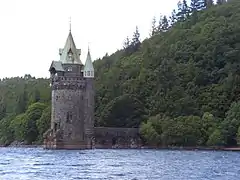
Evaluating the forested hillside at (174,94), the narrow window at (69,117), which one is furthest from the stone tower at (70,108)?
the forested hillside at (174,94)

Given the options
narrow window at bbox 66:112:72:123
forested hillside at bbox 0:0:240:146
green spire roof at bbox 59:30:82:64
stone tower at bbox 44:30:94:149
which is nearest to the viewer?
stone tower at bbox 44:30:94:149

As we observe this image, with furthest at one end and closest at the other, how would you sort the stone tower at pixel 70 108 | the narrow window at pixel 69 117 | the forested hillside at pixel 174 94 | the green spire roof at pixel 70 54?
1. the forested hillside at pixel 174 94
2. the green spire roof at pixel 70 54
3. the narrow window at pixel 69 117
4. the stone tower at pixel 70 108

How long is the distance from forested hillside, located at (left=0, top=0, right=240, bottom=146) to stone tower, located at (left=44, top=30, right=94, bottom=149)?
50.8 feet

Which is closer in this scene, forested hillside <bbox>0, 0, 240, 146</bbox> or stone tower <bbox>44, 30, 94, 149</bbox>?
stone tower <bbox>44, 30, 94, 149</bbox>

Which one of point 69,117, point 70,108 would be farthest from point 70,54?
point 69,117

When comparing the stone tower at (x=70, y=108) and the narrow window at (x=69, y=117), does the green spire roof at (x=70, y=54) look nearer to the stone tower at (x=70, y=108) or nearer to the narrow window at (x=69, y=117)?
the stone tower at (x=70, y=108)

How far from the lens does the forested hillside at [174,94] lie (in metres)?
122

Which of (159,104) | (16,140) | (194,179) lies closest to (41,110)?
(16,140)

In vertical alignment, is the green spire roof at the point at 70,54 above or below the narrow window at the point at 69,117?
above

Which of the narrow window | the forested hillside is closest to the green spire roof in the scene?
the narrow window

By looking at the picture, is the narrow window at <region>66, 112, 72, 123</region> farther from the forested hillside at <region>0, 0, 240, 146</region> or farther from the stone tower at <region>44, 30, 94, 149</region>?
the forested hillside at <region>0, 0, 240, 146</region>

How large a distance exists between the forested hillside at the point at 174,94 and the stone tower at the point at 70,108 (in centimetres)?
1550

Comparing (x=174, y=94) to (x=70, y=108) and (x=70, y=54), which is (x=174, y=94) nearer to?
(x=70, y=54)

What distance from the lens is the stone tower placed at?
112m
